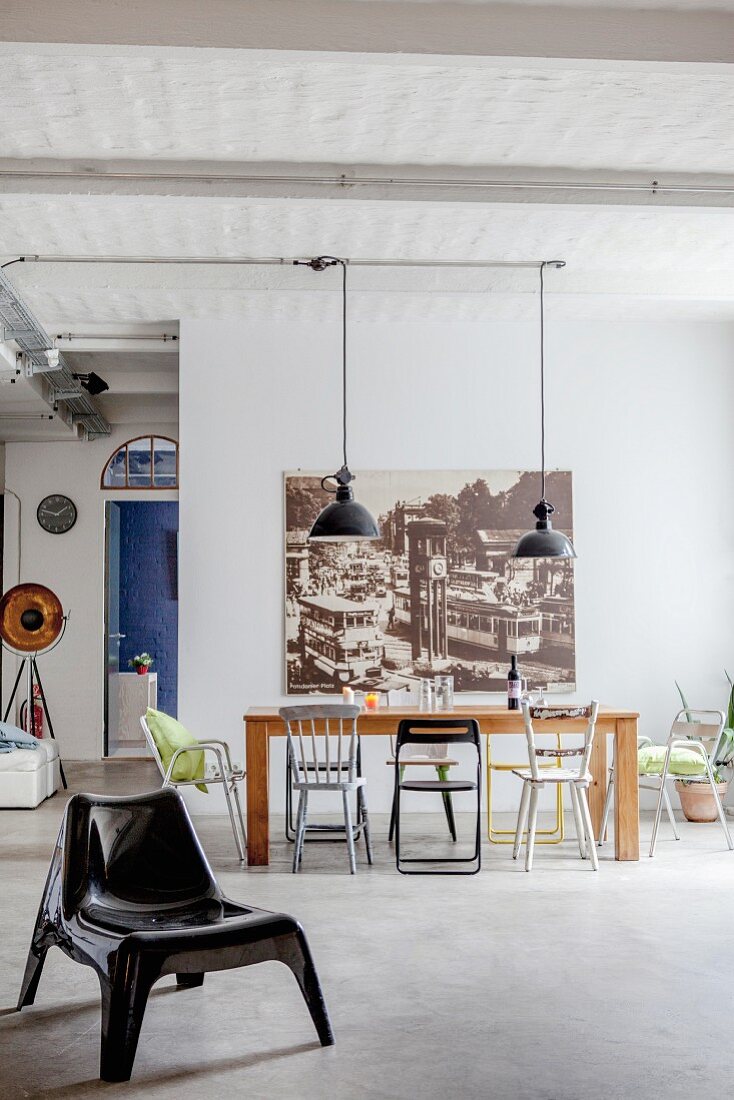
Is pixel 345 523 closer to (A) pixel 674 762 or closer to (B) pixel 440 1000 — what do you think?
(A) pixel 674 762

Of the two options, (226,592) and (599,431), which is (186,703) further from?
(599,431)

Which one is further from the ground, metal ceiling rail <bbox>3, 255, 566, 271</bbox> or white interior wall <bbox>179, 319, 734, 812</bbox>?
metal ceiling rail <bbox>3, 255, 566, 271</bbox>

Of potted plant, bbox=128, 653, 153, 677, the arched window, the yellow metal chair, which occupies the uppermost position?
the arched window

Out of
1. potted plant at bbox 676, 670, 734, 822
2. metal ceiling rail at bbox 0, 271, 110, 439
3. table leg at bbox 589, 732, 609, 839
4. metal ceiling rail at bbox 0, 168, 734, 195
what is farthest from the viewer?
potted plant at bbox 676, 670, 734, 822

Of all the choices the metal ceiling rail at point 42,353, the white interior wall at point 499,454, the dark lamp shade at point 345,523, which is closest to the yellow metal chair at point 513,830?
the white interior wall at point 499,454

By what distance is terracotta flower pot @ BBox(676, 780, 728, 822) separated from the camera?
7258 mm

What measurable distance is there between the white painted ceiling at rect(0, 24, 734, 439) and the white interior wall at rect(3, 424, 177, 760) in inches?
136

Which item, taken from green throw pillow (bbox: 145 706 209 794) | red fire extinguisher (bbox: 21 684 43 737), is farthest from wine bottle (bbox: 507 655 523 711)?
red fire extinguisher (bbox: 21 684 43 737)

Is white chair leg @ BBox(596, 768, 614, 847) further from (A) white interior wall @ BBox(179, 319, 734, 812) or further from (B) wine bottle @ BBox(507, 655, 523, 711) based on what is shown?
(A) white interior wall @ BBox(179, 319, 734, 812)

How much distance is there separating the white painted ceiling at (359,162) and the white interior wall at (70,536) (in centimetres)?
346

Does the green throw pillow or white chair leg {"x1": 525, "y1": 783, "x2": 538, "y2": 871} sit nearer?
white chair leg {"x1": 525, "y1": 783, "x2": 538, "y2": 871}

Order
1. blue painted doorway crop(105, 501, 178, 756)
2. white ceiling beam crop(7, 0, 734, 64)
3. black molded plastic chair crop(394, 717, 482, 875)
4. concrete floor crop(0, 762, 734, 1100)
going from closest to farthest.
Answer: concrete floor crop(0, 762, 734, 1100) → white ceiling beam crop(7, 0, 734, 64) → black molded plastic chair crop(394, 717, 482, 875) → blue painted doorway crop(105, 501, 178, 756)

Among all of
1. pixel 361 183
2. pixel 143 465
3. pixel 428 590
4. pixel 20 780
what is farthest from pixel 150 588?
pixel 361 183

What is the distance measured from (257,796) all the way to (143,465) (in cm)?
584
